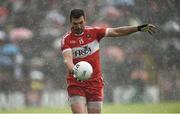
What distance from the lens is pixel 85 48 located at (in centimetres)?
902

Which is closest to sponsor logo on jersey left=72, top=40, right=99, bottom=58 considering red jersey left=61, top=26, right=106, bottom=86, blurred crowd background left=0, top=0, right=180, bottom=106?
red jersey left=61, top=26, right=106, bottom=86

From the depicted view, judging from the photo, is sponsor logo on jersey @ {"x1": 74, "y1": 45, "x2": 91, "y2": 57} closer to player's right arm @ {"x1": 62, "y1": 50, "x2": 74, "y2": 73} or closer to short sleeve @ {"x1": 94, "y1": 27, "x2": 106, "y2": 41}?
player's right arm @ {"x1": 62, "y1": 50, "x2": 74, "y2": 73}

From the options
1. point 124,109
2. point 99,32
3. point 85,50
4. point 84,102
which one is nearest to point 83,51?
point 85,50

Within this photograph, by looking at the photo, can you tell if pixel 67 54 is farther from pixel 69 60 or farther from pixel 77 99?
pixel 77 99

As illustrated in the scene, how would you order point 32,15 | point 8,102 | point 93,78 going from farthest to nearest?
1. point 32,15
2. point 8,102
3. point 93,78

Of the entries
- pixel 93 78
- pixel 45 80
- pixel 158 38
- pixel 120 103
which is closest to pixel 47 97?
pixel 45 80

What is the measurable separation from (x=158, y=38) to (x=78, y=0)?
1.84m

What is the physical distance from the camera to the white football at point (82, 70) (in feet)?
28.1

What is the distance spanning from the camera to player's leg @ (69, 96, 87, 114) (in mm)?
8844

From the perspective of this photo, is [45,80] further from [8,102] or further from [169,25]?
[169,25]

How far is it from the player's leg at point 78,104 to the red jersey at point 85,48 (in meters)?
0.17

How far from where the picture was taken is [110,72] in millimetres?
15570

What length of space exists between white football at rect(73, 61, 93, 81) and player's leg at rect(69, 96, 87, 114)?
35 centimetres

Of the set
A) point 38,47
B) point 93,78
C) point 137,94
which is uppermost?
point 38,47
